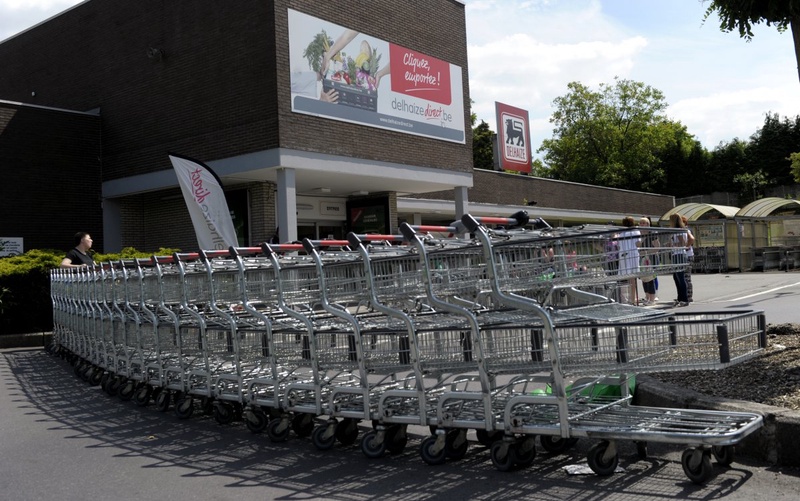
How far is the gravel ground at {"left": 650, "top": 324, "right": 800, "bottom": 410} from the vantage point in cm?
516

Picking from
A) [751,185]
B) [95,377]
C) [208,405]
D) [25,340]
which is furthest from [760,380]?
[751,185]

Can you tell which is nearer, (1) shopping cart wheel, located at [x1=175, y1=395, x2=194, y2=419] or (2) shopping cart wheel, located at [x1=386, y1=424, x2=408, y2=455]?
(2) shopping cart wheel, located at [x1=386, y1=424, x2=408, y2=455]

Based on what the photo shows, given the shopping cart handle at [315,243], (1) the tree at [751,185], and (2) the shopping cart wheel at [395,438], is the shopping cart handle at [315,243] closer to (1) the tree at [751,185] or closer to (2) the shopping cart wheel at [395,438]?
(2) the shopping cart wheel at [395,438]

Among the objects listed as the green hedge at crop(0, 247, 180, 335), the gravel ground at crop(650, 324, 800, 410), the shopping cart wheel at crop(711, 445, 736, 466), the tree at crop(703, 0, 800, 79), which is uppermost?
the tree at crop(703, 0, 800, 79)

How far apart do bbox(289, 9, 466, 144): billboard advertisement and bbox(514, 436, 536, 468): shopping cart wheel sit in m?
12.5

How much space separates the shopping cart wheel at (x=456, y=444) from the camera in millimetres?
4918

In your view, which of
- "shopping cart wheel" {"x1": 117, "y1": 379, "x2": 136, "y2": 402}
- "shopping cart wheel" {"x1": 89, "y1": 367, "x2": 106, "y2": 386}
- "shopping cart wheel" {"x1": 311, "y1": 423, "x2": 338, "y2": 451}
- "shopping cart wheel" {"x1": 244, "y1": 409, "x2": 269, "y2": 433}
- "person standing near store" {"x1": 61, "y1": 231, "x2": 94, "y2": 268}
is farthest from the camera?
"person standing near store" {"x1": 61, "y1": 231, "x2": 94, "y2": 268}

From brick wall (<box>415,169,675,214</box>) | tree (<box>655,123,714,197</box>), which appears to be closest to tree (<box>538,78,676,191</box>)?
tree (<box>655,123,714,197</box>)

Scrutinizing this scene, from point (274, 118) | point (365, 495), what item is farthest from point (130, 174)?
point (365, 495)

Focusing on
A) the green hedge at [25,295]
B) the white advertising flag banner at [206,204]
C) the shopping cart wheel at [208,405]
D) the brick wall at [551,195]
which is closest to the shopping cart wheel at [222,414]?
the shopping cart wheel at [208,405]

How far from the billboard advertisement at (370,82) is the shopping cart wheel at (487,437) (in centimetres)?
1195

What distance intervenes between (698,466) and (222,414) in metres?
3.95

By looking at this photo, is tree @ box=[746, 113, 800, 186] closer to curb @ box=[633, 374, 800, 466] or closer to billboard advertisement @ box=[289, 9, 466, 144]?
billboard advertisement @ box=[289, 9, 466, 144]

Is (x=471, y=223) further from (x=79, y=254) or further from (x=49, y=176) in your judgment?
(x=49, y=176)
